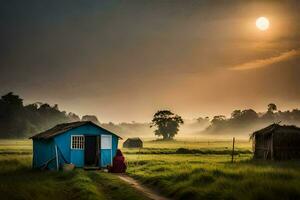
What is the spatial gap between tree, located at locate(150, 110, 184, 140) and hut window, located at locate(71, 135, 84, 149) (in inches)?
5053

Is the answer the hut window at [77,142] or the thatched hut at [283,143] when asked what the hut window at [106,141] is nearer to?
the hut window at [77,142]

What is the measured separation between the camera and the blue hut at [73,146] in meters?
40.1

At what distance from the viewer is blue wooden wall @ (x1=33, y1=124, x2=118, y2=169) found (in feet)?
132

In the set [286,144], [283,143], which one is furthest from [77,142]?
[286,144]

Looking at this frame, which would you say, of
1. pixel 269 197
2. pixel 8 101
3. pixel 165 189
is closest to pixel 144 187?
pixel 165 189

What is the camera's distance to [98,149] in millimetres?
41750

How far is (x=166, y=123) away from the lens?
16988cm

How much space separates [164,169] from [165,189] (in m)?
9.97

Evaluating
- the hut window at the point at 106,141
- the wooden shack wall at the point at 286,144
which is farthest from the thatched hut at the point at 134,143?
the hut window at the point at 106,141

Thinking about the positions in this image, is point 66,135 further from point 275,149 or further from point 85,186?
point 275,149

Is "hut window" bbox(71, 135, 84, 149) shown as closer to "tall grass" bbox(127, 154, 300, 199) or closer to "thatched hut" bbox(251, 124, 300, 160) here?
"tall grass" bbox(127, 154, 300, 199)

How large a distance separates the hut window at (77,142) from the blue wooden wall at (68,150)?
1.00 ft

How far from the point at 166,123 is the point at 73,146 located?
130 meters

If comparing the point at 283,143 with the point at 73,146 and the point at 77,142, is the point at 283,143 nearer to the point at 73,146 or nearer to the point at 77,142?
the point at 77,142
